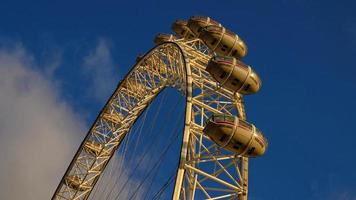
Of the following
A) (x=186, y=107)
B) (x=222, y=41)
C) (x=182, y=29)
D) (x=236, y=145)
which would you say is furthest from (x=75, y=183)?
(x=236, y=145)

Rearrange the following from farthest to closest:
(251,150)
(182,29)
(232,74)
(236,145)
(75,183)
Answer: (75,183) → (182,29) → (232,74) → (251,150) → (236,145)

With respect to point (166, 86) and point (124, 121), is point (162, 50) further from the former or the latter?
point (124, 121)

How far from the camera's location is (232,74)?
2634cm

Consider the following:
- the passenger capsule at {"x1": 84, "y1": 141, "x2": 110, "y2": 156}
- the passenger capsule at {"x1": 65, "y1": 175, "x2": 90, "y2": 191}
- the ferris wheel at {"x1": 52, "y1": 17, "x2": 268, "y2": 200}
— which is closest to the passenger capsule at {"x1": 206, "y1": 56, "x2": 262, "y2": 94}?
the ferris wheel at {"x1": 52, "y1": 17, "x2": 268, "y2": 200}

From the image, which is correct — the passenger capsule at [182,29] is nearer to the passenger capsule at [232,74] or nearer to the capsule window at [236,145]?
the passenger capsule at [232,74]

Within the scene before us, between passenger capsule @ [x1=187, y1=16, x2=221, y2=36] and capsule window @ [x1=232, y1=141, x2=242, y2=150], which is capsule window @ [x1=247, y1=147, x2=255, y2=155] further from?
passenger capsule @ [x1=187, y1=16, x2=221, y2=36]

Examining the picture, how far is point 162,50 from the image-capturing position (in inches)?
1340

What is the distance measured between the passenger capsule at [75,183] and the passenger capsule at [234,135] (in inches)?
774

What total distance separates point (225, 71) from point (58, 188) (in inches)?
781

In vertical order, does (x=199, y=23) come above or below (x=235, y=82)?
above

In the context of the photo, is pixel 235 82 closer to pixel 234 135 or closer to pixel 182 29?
pixel 234 135

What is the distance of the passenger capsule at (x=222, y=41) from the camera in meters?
30.1

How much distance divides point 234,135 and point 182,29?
15.2 metres

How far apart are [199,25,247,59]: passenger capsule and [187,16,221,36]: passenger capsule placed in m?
2.31
